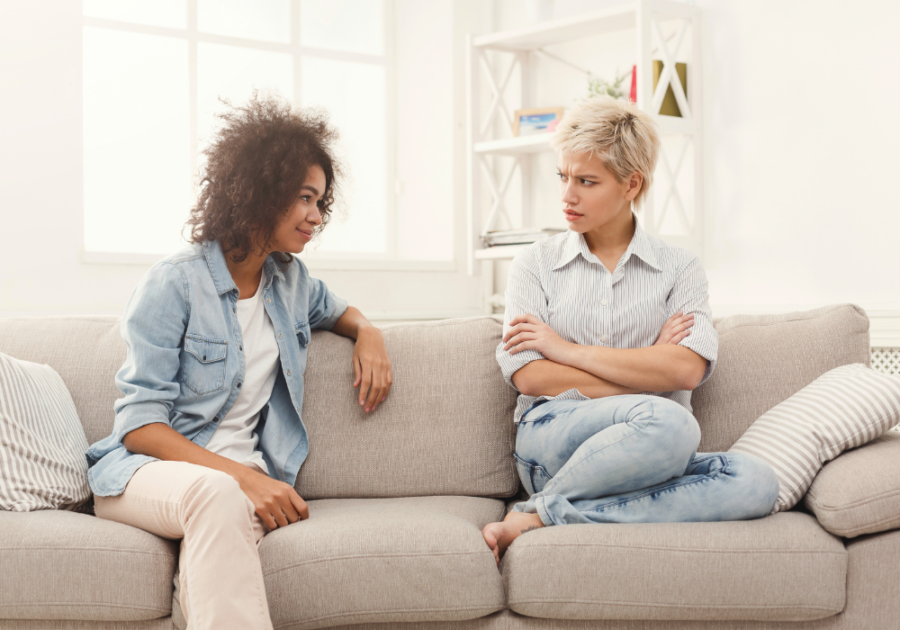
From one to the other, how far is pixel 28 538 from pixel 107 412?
45 centimetres

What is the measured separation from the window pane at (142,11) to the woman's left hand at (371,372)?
192 cm

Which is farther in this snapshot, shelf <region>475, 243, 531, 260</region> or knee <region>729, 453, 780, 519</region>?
shelf <region>475, 243, 531, 260</region>

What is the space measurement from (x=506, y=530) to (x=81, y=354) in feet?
3.39

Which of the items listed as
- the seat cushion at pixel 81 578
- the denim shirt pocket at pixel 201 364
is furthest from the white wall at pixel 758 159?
the seat cushion at pixel 81 578

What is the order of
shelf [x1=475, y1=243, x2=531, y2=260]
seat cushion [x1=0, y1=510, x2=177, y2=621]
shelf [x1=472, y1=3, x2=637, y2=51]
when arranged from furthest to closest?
shelf [x1=475, y1=243, x2=531, y2=260], shelf [x1=472, y1=3, x2=637, y2=51], seat cushion [x1=0, y1=510, x2=177, y2=621]

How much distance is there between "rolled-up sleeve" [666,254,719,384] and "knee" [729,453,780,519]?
24 cm

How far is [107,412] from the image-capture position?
5.92 feet

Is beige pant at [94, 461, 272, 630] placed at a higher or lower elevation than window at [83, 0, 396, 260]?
lower

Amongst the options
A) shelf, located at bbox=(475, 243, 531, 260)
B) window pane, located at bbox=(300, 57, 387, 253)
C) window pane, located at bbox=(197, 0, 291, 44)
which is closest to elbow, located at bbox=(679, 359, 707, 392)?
shelf, located at bbox=(475, 243, 531, 260)

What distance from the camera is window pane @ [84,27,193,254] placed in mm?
Result: 3033

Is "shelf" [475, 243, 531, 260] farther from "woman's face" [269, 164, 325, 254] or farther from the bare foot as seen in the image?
the bare foot

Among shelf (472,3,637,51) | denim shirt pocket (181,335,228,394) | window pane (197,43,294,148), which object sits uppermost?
shelf (472,3,637,51)

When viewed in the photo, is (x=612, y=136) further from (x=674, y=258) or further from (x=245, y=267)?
(x=245, y=267)

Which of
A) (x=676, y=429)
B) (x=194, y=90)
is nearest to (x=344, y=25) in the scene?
(x=194, y=90)
